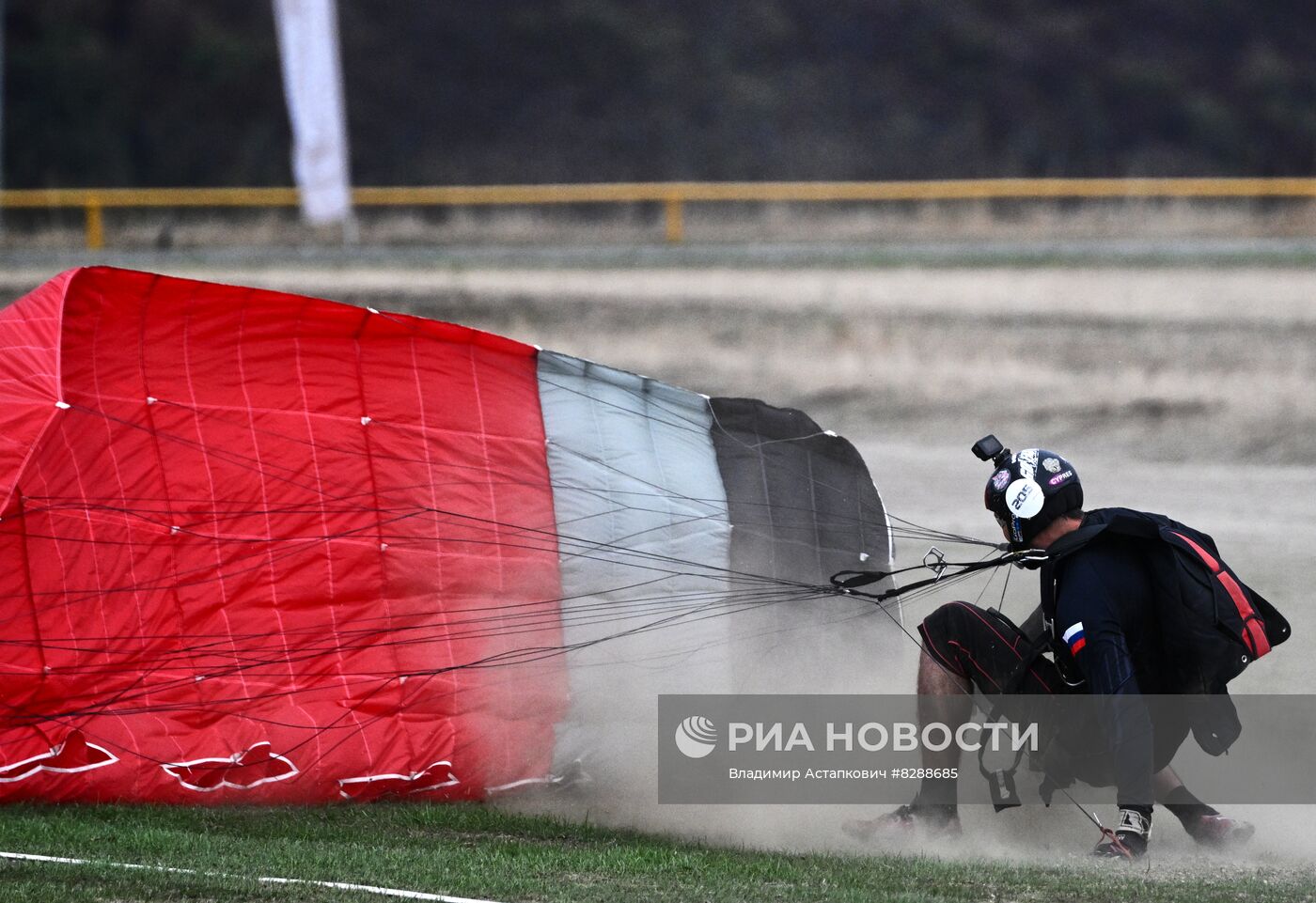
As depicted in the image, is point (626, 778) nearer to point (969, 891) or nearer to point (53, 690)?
point (969, 891)

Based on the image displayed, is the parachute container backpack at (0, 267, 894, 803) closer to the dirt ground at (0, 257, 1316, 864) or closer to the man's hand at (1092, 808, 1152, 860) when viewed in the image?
the man's hand at (1092, 808, 1152, 860)

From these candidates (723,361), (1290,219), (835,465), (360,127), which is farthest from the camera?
(360,127)

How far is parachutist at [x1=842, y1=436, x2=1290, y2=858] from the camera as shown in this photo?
17.5 ft

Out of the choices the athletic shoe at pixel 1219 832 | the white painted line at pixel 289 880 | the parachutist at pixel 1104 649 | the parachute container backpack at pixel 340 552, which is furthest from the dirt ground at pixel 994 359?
the white painted line at pixel 289 880

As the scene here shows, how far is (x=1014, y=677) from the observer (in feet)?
18.6

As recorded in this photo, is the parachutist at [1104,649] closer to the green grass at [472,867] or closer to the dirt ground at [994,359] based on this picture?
the green grass at [472,867]

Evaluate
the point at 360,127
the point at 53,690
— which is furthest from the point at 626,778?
the point at 360,127

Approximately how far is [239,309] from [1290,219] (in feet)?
58.2

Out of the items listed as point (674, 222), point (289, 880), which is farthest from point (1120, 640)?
point (674, 222)

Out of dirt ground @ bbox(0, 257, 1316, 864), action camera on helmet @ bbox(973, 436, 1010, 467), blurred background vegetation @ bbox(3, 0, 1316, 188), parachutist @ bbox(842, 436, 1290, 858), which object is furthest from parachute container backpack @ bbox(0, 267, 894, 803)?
blurred background vegetation @ bbox(3, 0, 1316, 188)

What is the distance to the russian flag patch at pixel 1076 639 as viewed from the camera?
5.34 metres

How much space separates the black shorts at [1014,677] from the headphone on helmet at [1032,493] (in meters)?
0.37

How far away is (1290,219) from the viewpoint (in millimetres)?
20734

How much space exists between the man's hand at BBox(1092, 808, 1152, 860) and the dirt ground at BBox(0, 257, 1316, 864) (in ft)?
8.34
